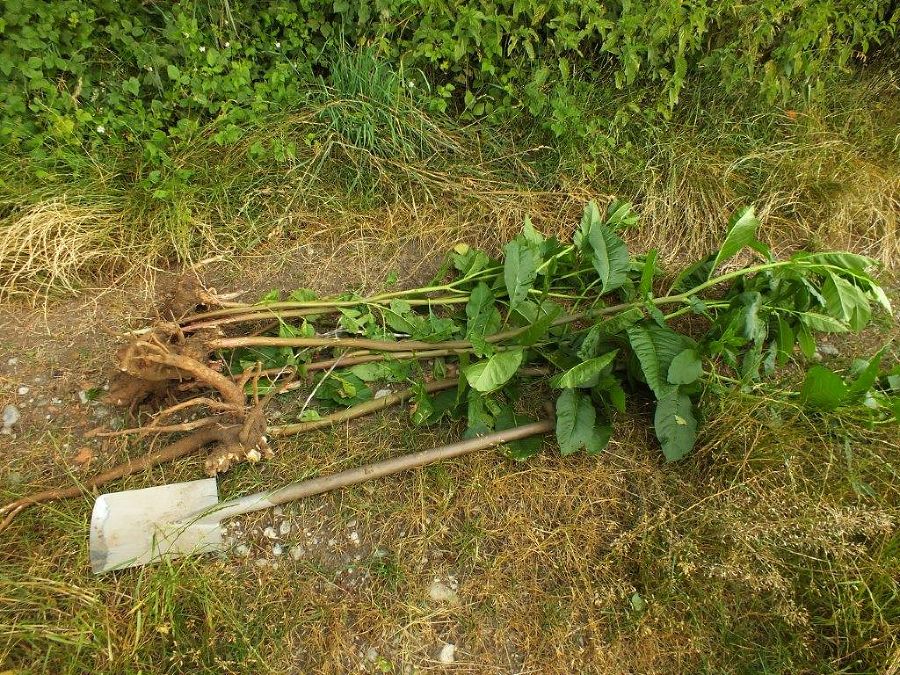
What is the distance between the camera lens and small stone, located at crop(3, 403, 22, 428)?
204cm

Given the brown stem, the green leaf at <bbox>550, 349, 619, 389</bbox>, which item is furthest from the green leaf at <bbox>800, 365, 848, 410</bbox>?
the brown stem

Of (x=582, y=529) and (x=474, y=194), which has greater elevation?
(x=474, y=194)

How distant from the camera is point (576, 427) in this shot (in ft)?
6.75

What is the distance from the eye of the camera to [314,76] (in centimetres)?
271

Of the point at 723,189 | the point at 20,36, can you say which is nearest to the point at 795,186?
the point at 723,189

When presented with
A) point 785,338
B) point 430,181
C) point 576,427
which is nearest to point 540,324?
point 576,427

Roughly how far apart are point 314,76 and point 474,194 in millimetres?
908

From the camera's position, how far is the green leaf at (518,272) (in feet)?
7.21

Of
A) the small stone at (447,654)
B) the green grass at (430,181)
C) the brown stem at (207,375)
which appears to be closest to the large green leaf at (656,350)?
the green grass at (430,181)

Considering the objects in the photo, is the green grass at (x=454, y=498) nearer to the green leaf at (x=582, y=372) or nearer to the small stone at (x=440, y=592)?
the small stone at (x=440, y=592)

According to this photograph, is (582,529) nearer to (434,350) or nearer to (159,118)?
(434,350)

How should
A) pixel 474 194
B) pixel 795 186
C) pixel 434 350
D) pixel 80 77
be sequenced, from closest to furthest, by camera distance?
pixel 434 350 → pixel 80 77 → pixel 474 194 → pixel 795 186

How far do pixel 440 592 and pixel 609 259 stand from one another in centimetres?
132

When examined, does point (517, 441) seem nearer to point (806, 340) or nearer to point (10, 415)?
point (806, 340)
